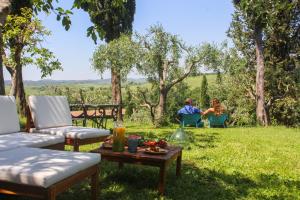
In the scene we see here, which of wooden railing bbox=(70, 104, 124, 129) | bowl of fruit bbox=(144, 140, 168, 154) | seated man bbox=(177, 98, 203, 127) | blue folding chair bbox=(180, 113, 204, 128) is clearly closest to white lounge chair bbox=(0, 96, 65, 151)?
bowl of fruit bbox=(144, 140, 168, 154)

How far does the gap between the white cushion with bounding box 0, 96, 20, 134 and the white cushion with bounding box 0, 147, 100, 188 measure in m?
1.41

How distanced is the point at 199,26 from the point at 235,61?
17.9 ft

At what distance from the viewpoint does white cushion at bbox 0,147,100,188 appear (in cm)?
276

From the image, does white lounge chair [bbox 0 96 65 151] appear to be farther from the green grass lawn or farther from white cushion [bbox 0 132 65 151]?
the green grass lawn

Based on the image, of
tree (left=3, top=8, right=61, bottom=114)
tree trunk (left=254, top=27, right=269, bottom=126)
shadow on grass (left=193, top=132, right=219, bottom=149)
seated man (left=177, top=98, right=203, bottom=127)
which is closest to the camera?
shadow on grass (left=193, top=132, right=219, bottom=149)

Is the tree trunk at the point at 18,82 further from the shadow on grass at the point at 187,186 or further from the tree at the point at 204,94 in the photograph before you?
the tree at the point at 204,94

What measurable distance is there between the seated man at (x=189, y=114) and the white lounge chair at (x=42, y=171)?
9.85 metres

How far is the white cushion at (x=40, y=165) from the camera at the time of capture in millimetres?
2764

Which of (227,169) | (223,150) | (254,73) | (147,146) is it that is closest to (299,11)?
(254,73)

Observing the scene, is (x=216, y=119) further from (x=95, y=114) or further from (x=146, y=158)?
(x=146, y=158)

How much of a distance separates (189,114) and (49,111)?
26.1 feet

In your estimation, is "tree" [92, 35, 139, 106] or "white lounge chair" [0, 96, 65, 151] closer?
"white lounge chair" [0, 96, 65, 151]

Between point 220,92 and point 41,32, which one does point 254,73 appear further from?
point 41,32

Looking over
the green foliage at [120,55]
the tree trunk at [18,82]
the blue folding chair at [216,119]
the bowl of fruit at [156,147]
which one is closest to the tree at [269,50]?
the blue folding chair at [216,119]
